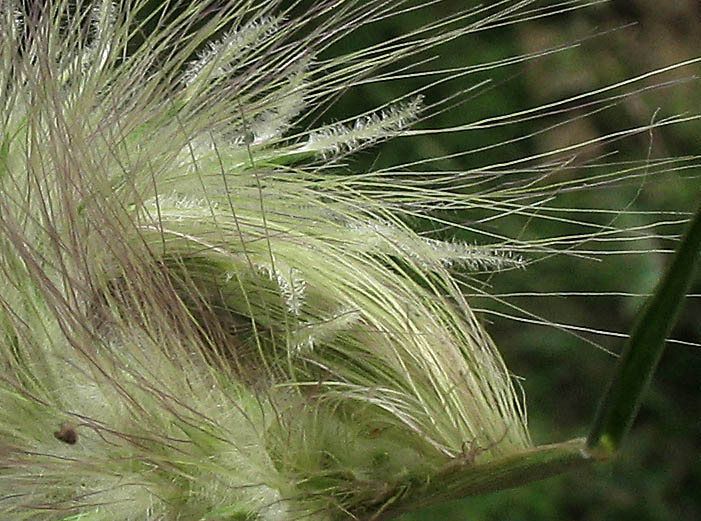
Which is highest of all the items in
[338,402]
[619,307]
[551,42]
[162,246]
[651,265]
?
[162,246]

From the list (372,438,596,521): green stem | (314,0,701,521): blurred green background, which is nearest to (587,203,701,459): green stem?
(372,438,596,521): green stem

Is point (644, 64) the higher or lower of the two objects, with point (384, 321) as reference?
lower

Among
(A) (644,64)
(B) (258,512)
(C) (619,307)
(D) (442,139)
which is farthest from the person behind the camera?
(A) (644,64)

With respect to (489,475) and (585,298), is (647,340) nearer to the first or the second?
(489,475)

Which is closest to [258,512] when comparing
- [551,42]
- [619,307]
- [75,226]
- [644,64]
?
[75,226]

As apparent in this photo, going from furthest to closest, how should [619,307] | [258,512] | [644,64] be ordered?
1. [644,64]
2. [619,307]
3. [258,512]

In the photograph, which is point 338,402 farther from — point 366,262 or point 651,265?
point 651,265
